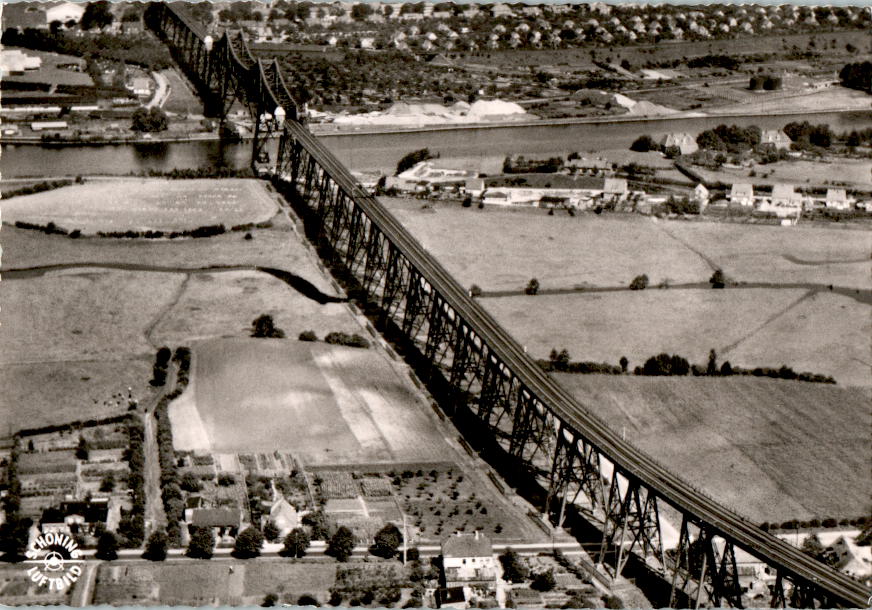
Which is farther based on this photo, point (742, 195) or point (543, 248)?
point (742, 195)

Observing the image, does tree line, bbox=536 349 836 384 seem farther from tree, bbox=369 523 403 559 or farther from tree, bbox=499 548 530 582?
tree, bbox=369 523 403 559

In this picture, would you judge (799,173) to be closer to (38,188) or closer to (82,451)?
(38,188)

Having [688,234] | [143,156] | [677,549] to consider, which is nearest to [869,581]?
[677,549]

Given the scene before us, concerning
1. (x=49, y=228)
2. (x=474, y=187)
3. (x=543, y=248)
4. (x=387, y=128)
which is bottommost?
(x=387, y=128)

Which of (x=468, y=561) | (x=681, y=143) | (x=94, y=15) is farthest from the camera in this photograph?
(x=94, y=15)

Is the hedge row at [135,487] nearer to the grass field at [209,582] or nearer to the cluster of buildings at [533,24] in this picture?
the grass field at [209,582]

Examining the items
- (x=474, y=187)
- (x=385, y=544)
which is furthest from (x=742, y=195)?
(x=385, y=544)
